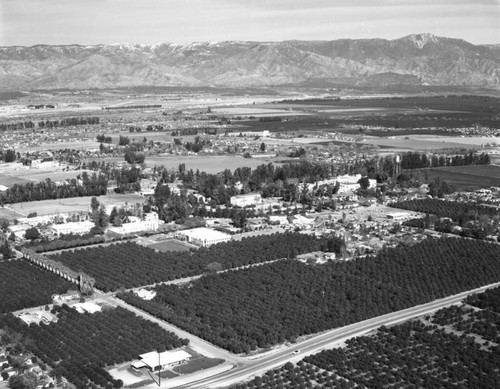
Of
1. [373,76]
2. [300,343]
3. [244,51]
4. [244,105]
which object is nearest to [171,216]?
[300,343]

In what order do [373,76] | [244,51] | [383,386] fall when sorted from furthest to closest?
[244,51] → [373,76] → [383,386]

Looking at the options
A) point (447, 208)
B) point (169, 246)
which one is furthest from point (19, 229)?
point (447, 208)

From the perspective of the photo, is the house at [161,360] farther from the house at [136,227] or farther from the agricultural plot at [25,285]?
the house at [136,227]

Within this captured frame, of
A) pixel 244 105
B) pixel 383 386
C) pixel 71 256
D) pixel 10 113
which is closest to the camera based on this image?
pixel 383 386

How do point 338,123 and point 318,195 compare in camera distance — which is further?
point 338,123

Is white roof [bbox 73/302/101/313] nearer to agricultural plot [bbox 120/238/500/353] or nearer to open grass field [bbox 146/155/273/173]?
agricultural plot [bbox 120/238/500/353]

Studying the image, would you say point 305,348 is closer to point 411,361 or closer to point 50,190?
point 411,361

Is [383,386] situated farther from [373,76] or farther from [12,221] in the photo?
[373,76]
